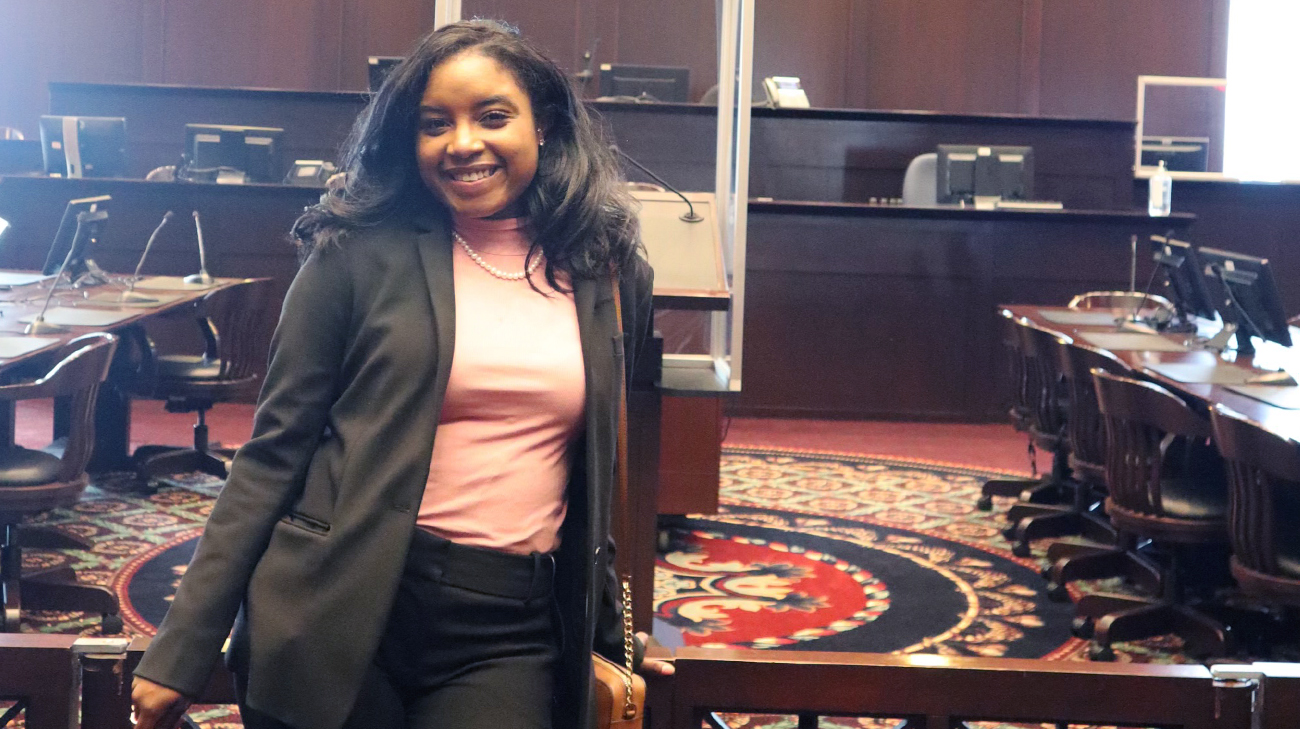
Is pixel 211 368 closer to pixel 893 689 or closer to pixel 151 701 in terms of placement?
pixel 151 701

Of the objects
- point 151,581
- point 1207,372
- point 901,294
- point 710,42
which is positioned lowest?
point 151,581

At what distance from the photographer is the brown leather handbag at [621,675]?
156 cm

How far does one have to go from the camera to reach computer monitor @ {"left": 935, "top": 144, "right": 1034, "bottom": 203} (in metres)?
8.22

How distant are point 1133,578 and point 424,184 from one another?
3.67 meters

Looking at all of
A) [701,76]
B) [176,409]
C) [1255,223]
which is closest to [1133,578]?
[176,409]

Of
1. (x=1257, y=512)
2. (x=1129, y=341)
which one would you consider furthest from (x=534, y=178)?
(x=1129, y=341)

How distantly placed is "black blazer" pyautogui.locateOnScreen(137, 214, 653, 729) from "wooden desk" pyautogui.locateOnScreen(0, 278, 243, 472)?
3.52m

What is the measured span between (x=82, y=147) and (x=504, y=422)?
7475 mm

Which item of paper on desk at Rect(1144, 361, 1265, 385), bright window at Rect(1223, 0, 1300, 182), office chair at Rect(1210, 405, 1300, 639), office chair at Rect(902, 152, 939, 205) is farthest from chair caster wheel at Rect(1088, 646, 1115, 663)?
bright window at Rect(1223, 0, 1300, 182)

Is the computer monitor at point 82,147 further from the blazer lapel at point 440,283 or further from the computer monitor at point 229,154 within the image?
the blazer lapel at point 440,283

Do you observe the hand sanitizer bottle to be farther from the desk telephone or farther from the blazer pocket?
the blazer pocket

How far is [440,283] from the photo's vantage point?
153 centimetres

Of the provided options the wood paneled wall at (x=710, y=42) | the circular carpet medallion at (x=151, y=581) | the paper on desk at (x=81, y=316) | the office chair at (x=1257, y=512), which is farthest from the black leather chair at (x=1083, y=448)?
the wood paneled wall at (x=710, y=42)

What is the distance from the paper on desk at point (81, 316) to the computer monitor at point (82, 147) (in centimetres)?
300
